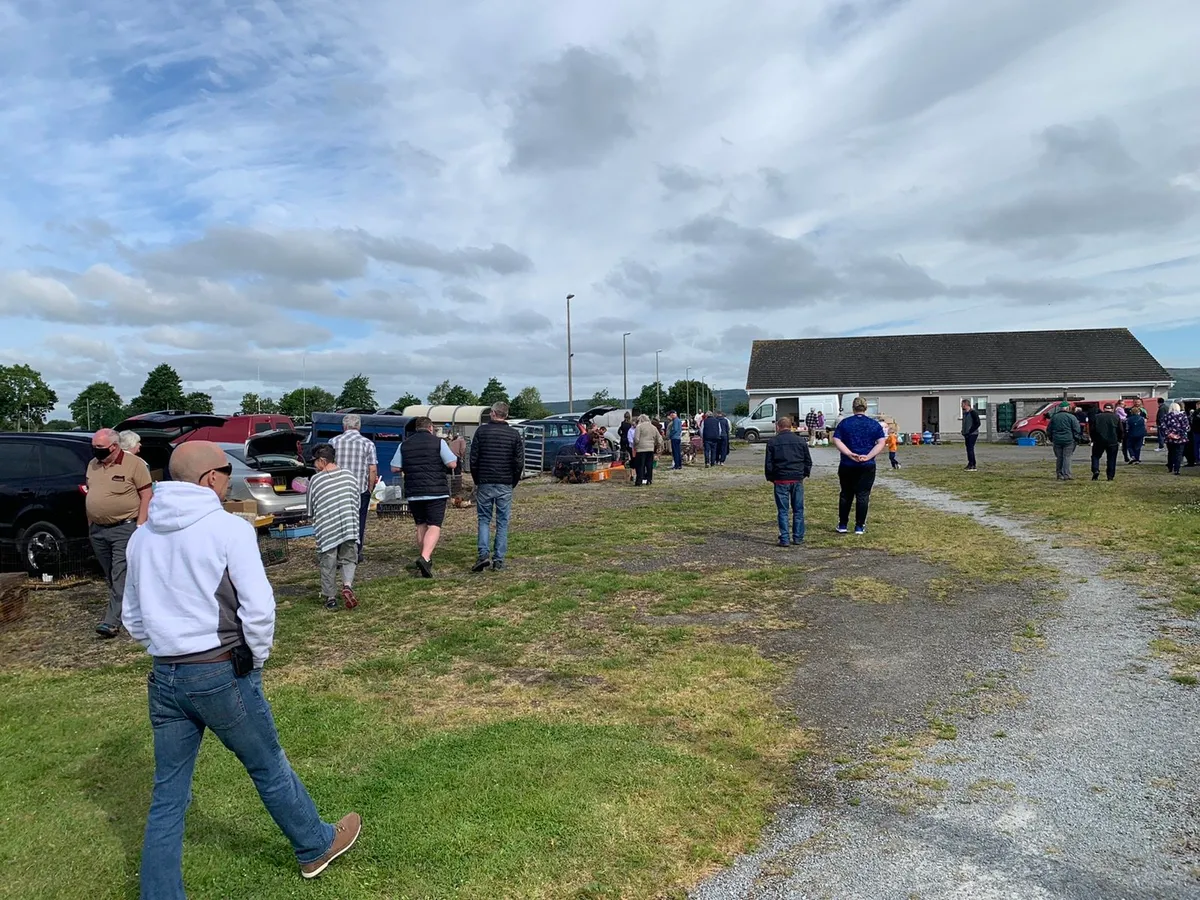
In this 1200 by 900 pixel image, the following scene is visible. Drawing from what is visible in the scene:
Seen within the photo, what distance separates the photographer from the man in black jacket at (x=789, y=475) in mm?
10594

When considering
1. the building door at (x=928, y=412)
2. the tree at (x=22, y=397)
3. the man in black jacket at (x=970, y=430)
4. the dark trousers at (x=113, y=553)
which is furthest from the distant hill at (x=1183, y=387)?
the tree at (x=22, y=397)

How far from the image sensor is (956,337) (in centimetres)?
5128

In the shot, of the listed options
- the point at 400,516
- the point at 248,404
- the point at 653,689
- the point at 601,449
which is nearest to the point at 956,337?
the point at 601,449

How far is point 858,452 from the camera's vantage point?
10.7 metres

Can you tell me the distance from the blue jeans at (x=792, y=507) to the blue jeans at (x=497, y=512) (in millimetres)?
3565

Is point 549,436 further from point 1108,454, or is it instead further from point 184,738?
point 184,738

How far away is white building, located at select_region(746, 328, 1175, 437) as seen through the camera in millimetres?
46156

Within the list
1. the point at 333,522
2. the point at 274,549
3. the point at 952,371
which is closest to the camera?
the point at 333,522

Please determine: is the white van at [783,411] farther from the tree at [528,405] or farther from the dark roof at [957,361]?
the tree at [528,405]

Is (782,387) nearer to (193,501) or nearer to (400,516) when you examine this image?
(400,516)

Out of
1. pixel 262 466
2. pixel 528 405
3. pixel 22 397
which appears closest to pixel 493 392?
pixel 528 405

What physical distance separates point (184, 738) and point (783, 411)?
39.8m

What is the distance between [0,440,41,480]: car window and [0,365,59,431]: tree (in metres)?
65.2

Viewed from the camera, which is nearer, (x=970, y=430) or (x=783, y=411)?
(x=970, y=430)
